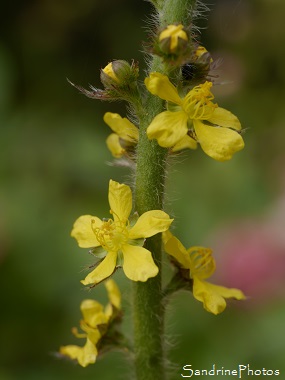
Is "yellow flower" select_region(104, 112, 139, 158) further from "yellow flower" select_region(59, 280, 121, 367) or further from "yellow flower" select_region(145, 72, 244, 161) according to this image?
"yellow flower" select_region(59, 280, 121, 367)

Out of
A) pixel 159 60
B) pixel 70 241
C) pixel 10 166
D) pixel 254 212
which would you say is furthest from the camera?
pixel 10 166

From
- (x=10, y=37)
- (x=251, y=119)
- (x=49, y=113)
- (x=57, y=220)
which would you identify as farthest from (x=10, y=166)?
(x=10, y=37)

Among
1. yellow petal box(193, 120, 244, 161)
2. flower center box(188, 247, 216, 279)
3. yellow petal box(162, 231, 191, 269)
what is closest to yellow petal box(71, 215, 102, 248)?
yellow petal box(162, 231, 191, 269)

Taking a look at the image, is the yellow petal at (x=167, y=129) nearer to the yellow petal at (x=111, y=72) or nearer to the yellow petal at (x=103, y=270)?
the yellow petal at (x=111, y=72)

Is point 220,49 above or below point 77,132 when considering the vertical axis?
above

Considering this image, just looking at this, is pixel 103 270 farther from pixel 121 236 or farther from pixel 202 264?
pixel 202 264

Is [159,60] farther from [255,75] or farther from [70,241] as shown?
[255,75]

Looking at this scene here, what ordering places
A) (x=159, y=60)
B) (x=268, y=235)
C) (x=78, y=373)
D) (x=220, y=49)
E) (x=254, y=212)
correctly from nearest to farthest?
(x=159, y=60) → (x=78, y=373) → (x=268, y=235) → (x=254, y=212) → (x=220, y=49)

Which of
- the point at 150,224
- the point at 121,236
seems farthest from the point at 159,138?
the point at 121,236
